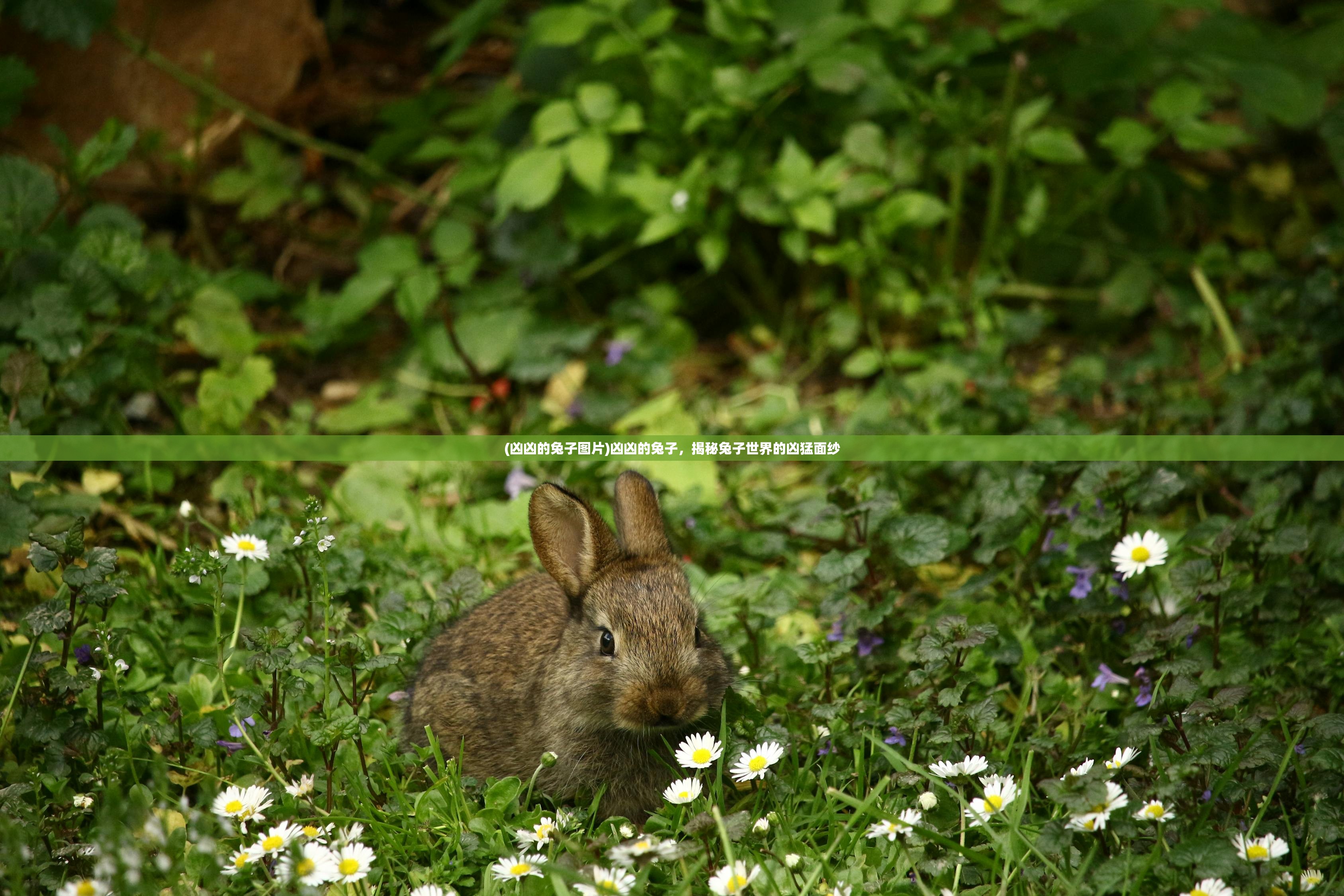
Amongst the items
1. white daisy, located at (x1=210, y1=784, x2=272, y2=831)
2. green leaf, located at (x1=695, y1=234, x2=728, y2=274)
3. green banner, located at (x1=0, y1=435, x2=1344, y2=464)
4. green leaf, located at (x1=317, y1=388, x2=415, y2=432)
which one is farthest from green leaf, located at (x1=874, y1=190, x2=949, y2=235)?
white daisy, located at (x1=210, y1=784, x2=272, y2=831)

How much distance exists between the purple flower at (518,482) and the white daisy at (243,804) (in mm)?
1731

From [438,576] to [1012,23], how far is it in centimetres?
323

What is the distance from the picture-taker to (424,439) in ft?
15.9

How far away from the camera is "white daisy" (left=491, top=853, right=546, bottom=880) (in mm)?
2754

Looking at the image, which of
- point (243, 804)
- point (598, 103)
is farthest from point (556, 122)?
point (243, 804)

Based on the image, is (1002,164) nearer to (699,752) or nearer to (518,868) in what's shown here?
(699,752)

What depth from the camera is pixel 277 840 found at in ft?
9.00

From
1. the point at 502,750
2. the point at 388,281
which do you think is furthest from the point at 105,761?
the point at 388,281

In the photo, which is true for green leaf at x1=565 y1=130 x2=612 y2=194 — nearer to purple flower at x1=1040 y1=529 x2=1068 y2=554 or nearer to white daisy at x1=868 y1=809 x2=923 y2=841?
purple flower at x1=1040 y1=529 x2=1068 y2=554

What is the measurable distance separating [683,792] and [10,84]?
11.2 ft

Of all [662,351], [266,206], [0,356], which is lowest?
[662,351]

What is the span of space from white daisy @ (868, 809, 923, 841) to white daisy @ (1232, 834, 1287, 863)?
66cm

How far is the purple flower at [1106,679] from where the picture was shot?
3.36m

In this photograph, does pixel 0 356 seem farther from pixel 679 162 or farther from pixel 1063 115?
pixel 1063 115
